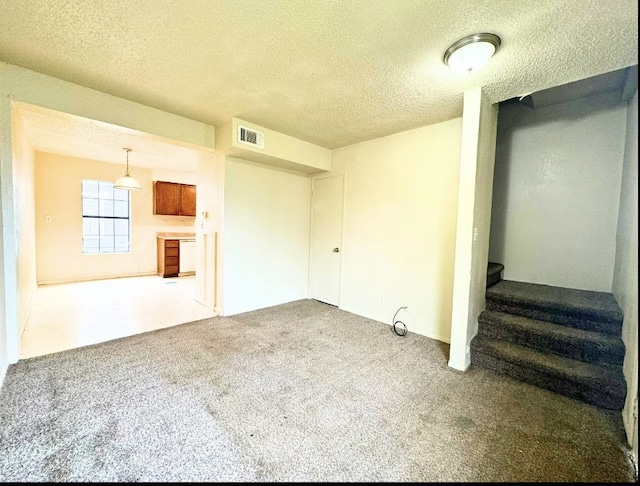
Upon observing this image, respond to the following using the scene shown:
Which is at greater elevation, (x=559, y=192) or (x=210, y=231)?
(x=559, y=192)

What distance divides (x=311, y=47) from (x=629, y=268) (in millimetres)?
2849

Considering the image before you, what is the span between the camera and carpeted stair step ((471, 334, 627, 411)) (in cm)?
201

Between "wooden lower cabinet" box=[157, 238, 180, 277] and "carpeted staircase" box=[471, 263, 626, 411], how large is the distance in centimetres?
635

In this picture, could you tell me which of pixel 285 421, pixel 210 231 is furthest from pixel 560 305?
pixel 210 231

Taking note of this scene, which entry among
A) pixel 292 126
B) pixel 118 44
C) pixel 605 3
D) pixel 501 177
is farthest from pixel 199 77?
pixel 501 177

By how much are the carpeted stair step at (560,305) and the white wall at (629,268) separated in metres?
0.11

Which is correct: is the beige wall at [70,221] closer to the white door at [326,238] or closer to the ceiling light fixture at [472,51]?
the white door at [326,238]

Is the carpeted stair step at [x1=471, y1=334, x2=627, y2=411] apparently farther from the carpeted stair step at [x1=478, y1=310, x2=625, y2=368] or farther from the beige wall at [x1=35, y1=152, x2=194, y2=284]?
the beige wall at [x1=35, y1=152, x2=194, y2=284]

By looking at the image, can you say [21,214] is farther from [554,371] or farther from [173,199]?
[554,371]

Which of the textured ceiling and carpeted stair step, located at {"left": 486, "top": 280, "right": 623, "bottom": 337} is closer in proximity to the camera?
the textured ceiling

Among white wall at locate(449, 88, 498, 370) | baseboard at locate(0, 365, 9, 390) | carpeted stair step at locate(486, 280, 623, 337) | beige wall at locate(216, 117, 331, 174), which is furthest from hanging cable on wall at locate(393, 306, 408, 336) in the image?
baseboard at locate(0, 365, 9, 390)

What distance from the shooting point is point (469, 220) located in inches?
97.9

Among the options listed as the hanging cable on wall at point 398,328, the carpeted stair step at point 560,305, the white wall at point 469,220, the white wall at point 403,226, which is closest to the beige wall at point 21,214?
the white wall at point 403,226

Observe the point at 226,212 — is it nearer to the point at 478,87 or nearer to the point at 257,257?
the point at 257,257
